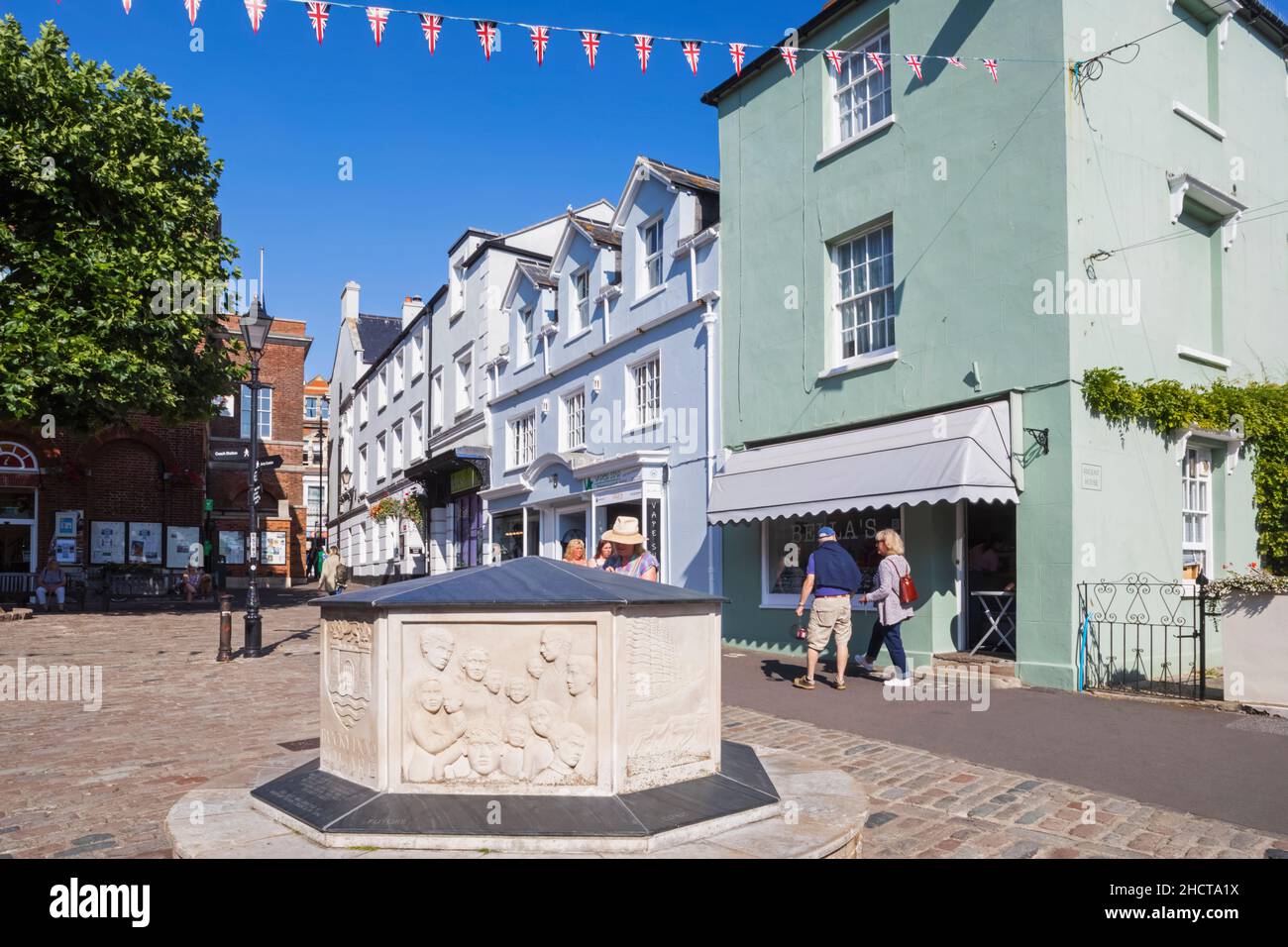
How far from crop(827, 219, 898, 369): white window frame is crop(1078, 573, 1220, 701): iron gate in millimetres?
4062

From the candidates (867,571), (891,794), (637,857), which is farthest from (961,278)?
(637,857)

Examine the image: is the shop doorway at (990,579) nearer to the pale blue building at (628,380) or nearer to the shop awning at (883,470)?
the shop awning at (883,470)

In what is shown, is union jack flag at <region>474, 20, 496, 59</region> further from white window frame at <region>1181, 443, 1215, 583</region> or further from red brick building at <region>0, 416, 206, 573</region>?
red brick building at <region>0, 416, 206, 573</region>

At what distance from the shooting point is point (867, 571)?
12906mm

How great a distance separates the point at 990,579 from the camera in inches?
470

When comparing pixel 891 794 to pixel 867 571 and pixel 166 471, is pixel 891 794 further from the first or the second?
pixel 166 471

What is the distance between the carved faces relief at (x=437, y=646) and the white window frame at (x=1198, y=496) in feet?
Result: 35.5

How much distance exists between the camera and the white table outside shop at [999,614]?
11172 mm

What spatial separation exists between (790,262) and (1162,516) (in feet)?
20.6

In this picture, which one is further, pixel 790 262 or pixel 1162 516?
pixel 790 262

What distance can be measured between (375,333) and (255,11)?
128 feet

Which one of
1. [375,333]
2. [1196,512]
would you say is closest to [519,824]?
[1196,512]

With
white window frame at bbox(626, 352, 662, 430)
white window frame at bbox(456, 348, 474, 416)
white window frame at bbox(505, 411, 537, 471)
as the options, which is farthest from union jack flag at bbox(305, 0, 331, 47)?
white window frame at bbox(456, 348, 474, 416)

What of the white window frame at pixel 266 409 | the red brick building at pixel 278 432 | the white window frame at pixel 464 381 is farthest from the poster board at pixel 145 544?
the white window frame at pixel 266 409
